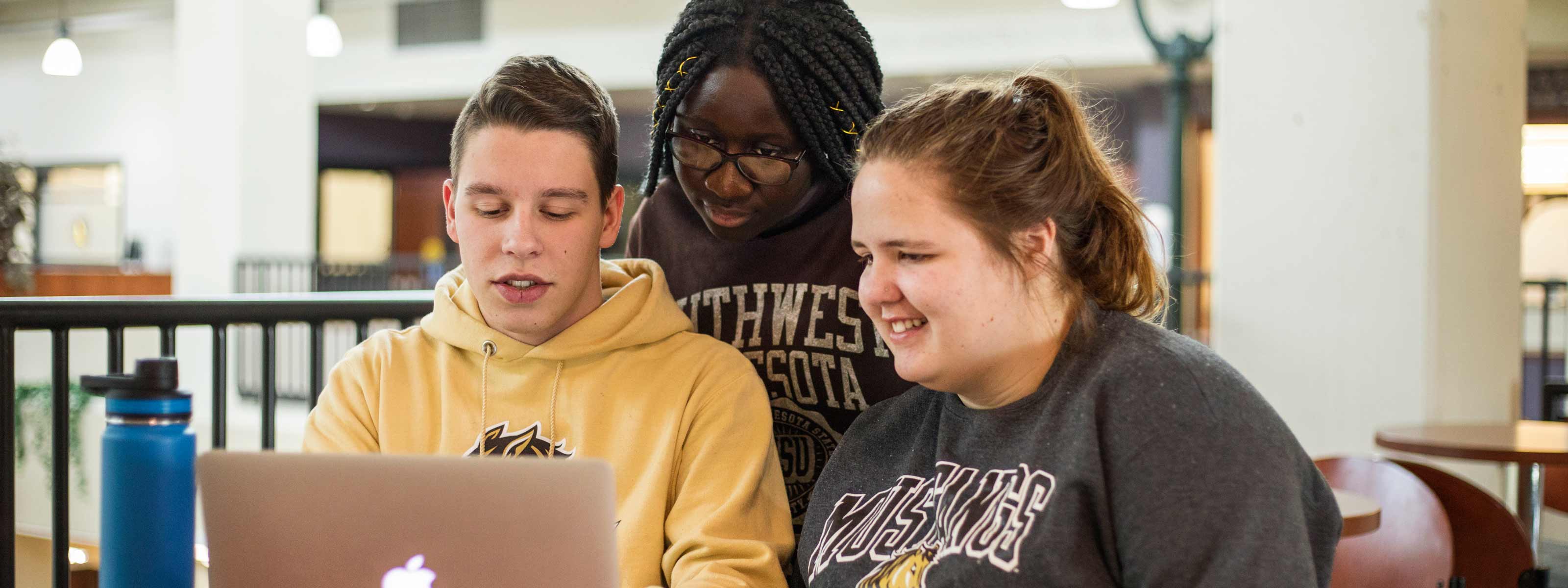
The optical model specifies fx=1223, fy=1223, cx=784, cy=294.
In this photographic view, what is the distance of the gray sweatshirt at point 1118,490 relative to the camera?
1.06 m

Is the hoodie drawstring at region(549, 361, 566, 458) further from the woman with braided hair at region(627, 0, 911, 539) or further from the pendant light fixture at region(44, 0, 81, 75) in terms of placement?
the pendant light fixture at region(44, 0, 81, 75)

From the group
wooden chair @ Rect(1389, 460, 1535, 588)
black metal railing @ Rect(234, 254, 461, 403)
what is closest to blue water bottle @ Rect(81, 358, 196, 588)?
wooden chair @ Rect(1389, 460, 1535, 588)

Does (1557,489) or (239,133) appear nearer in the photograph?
(1557,489)

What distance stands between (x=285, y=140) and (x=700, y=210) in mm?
7134

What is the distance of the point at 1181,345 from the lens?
3.93 feet

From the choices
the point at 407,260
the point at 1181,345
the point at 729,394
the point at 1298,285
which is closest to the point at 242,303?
the point at 729,394

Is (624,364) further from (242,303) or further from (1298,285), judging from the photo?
(1298,285)

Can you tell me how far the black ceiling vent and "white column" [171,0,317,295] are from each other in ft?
10.6

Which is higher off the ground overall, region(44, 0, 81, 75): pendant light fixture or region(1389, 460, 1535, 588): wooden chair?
region(44, 0, 81, 75): pendant light fixture

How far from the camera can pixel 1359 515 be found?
2086 mm

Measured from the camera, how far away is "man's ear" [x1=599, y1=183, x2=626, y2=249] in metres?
1.64

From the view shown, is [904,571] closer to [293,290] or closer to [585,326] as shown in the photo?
[585,326]

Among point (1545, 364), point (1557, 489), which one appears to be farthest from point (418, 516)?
point (1545, 364)

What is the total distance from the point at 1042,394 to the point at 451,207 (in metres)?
0.83
